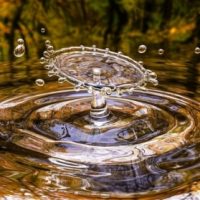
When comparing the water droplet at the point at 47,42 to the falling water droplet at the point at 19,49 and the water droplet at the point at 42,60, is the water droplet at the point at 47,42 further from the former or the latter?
the water droplet at the point at 42,60

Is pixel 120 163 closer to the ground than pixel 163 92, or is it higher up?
closer to the ground

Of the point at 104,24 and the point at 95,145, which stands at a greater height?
the point at 104,24

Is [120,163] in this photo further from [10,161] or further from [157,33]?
[157,33]

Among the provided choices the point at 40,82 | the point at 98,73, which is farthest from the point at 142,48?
the point at 98,73

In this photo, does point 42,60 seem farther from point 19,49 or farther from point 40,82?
point 40,82

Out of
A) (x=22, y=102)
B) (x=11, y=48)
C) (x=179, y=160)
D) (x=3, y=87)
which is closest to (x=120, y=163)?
(x=179, y=160)

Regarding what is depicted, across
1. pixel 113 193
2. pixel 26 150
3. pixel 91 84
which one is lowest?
pixel 113 193
